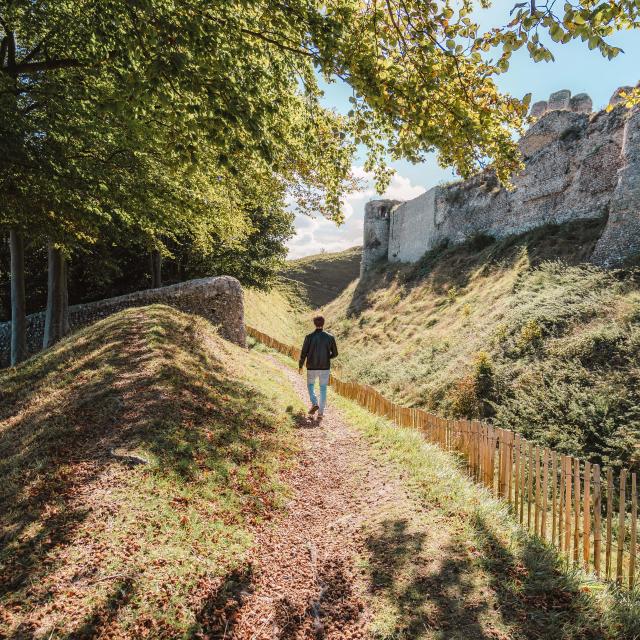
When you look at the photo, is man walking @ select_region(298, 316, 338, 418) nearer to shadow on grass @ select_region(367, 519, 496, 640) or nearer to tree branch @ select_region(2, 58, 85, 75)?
shadow on grass @ select_region(367, 519, 496, 640)

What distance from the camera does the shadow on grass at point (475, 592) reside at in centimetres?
337

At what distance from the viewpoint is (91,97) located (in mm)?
7145

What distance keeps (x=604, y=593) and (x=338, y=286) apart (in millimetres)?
47289

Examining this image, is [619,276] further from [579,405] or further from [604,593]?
[604,593]

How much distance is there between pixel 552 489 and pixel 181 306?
495 inches

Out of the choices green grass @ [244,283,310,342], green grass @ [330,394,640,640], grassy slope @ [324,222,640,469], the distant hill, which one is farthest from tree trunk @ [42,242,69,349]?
the distant hill

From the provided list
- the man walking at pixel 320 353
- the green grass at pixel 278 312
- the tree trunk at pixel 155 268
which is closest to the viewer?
the man walking at pixel 320 353

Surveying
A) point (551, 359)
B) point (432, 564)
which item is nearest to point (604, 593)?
point (432, 564)

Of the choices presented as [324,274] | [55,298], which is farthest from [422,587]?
[324,274]

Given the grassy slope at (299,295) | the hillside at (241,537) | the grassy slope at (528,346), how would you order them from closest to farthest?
the hillside at (241,537) → the grassy slope at (528,346) → the grassy slope at (299,295)

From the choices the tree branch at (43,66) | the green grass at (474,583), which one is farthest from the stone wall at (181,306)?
the green grass at (474,583)

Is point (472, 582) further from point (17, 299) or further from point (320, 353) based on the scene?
point (17, 299)

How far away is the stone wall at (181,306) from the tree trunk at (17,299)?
Answer: 6.75ft

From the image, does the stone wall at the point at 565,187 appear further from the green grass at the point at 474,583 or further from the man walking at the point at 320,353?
the green grass at the point at 474,583
